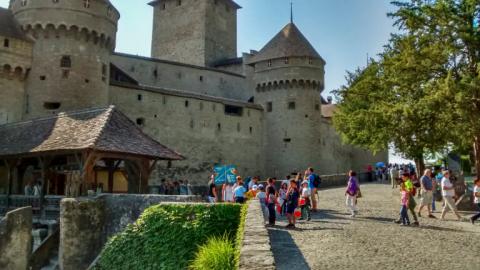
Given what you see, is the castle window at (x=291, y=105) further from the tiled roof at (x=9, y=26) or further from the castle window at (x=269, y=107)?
the tiled roof at (x=9, y=26)

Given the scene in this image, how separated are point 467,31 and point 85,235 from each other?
14419 millimetres

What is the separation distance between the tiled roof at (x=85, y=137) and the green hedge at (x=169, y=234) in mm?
4904

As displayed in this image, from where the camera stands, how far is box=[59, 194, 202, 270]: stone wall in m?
14.6

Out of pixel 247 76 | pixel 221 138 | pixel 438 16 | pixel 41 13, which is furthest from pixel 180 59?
pixel 438 16

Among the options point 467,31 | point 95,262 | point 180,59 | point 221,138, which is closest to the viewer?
point 95,262

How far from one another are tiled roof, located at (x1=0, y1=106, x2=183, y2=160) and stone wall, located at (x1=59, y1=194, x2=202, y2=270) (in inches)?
118

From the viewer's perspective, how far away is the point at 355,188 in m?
15.7

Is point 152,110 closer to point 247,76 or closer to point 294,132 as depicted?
point 294,132

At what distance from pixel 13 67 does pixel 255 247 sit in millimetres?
22762

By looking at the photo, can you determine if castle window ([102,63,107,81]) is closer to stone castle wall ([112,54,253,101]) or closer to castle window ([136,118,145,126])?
castle window ([136,118,145,126])

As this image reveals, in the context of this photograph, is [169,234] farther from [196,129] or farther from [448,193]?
[196,129]

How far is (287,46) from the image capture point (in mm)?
40219

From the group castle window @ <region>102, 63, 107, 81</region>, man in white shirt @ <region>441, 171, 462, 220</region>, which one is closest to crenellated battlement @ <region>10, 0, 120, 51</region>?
castle window @ <region>102, 63, 107, 81</region>

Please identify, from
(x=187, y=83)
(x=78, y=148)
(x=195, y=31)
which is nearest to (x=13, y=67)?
(x=78, y=148)
